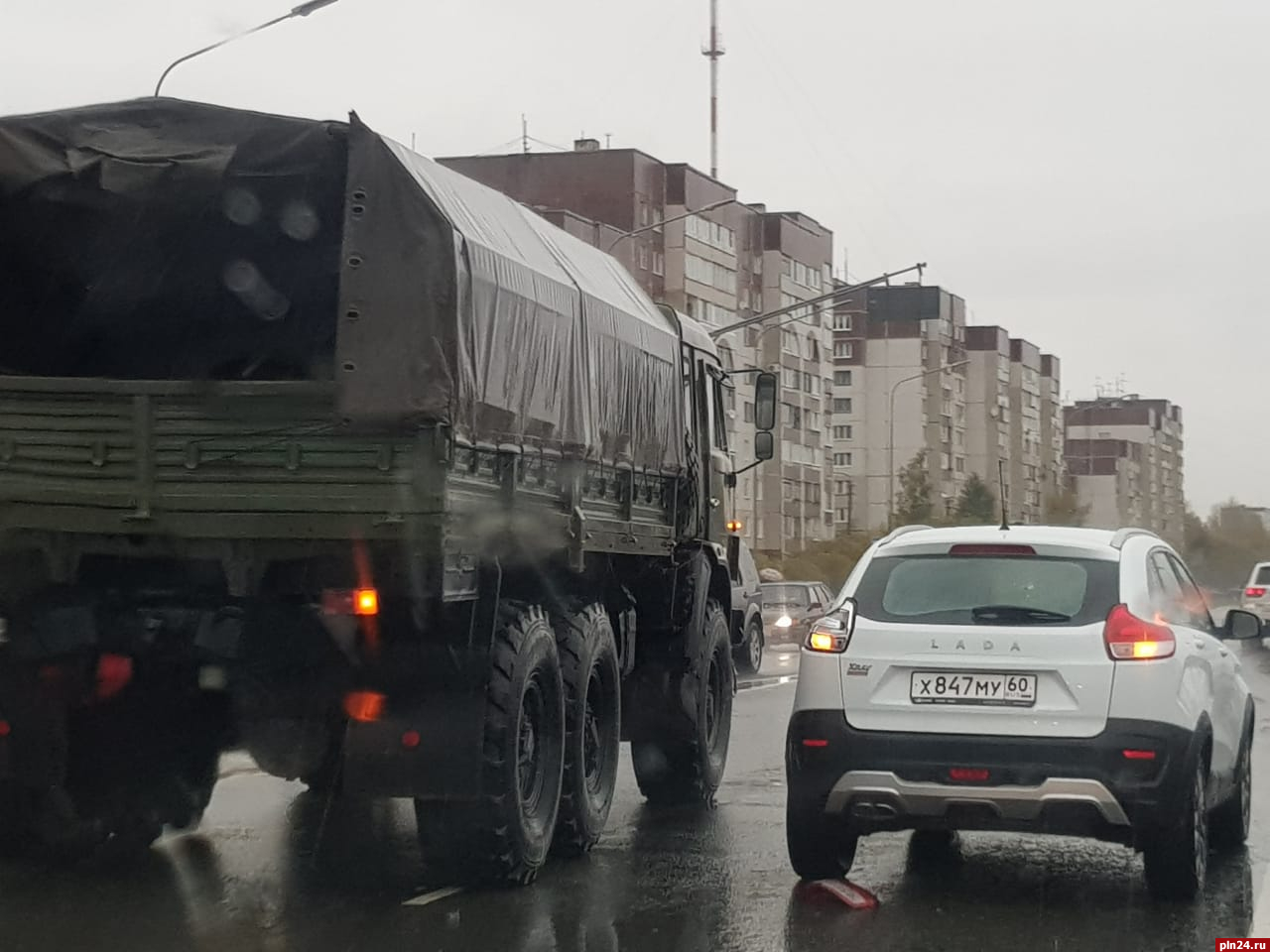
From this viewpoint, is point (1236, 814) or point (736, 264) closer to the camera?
point (1236, 814)

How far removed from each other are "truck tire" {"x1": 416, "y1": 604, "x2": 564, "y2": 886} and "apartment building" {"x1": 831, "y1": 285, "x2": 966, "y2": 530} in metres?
117

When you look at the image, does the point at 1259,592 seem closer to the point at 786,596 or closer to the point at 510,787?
the point at 786,596

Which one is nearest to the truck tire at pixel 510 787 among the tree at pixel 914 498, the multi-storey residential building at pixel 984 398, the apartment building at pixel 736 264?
the apartment building at pixel 736 264

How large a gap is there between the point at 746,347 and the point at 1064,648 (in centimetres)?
8368

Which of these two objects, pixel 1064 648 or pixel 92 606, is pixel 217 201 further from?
pixel 1064 648

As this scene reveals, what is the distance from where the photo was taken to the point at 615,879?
9586 millimetres

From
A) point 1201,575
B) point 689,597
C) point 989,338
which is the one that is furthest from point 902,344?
point 689,597

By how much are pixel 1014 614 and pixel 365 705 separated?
2.72 metres

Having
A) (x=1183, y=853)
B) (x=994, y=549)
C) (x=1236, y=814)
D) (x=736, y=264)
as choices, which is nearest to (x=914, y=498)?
(x=736, y=264)

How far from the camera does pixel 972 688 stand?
8.59 meters

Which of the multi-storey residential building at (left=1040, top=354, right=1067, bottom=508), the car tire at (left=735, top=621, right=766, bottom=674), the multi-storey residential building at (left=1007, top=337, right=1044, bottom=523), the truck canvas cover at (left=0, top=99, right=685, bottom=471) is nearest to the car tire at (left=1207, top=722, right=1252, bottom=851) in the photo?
the truck canvas cover at (left=0, top=99, right=685, bottom=471)

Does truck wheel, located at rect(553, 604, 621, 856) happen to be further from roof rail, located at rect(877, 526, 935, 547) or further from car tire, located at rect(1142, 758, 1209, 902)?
car tire, located at rect(1142, 758, 1209, 902)

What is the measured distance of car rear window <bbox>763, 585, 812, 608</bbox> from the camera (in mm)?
41094

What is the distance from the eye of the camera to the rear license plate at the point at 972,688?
854cm
